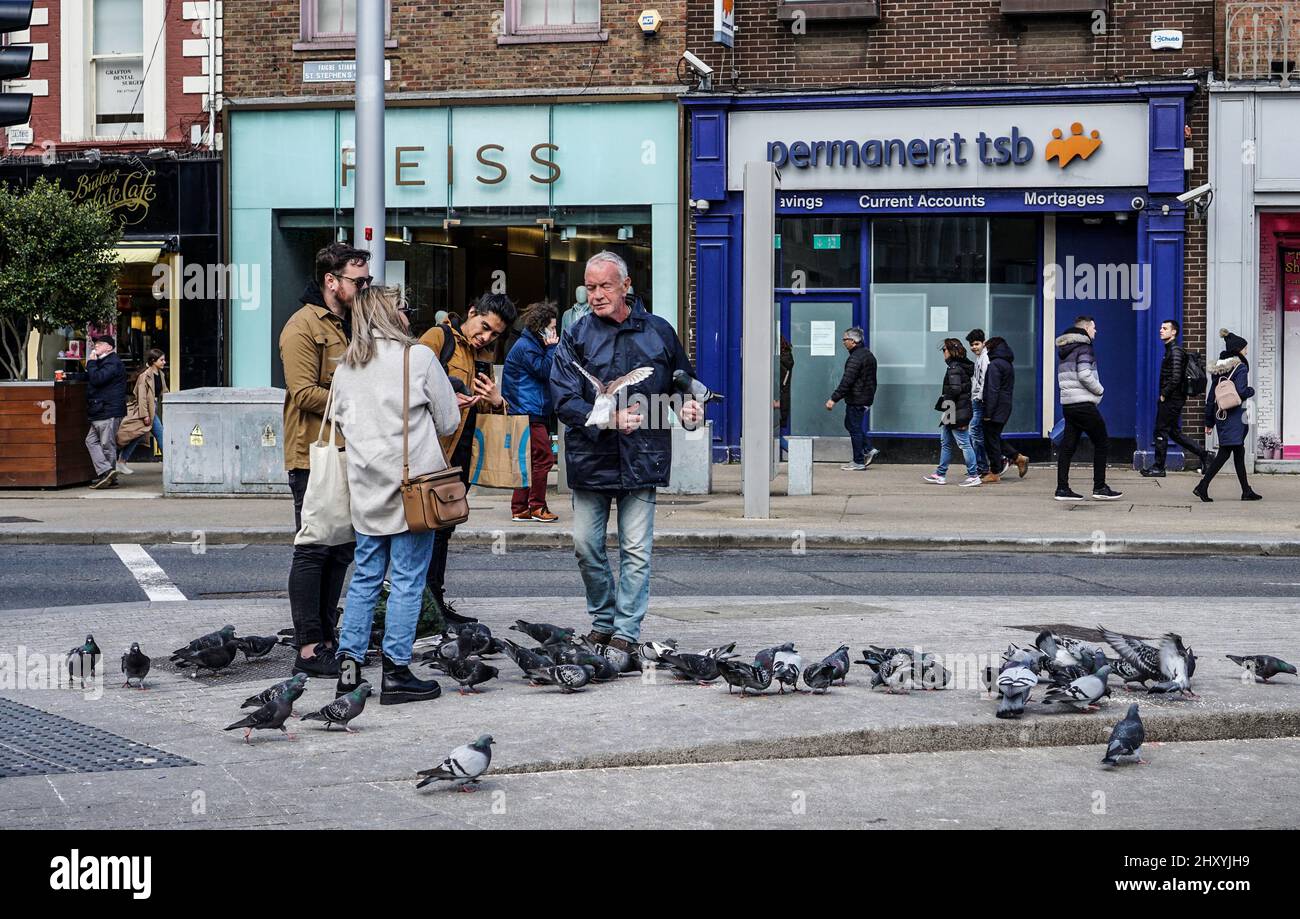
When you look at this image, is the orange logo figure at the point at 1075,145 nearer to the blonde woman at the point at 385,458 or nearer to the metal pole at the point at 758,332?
the metal pole at the point at 758,332

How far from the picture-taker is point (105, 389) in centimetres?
1988

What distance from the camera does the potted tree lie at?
19.5 m

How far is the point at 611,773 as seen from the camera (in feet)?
20.6

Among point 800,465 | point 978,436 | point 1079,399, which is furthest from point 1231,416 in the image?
point 800,465

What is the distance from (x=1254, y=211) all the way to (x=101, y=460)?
14401 millimetres

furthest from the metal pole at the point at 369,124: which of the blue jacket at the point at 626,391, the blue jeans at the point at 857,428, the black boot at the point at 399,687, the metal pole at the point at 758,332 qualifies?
the blue jeans at the point at 857,428

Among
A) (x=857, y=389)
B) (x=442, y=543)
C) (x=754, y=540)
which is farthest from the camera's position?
(x=857, y=389)

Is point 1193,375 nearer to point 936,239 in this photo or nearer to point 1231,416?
point 1231,416

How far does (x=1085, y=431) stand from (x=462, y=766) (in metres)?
13.3

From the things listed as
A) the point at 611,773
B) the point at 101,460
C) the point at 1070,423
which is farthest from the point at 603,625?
the point at 101,460

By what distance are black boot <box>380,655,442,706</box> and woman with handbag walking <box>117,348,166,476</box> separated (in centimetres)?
1398

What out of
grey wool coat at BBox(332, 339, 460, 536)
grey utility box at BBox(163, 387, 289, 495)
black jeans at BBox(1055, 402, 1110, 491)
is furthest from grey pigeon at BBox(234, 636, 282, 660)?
black jeans at BBox(1055, 402, 1110, 491)

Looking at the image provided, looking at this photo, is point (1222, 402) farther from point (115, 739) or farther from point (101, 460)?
point (115, 739)
